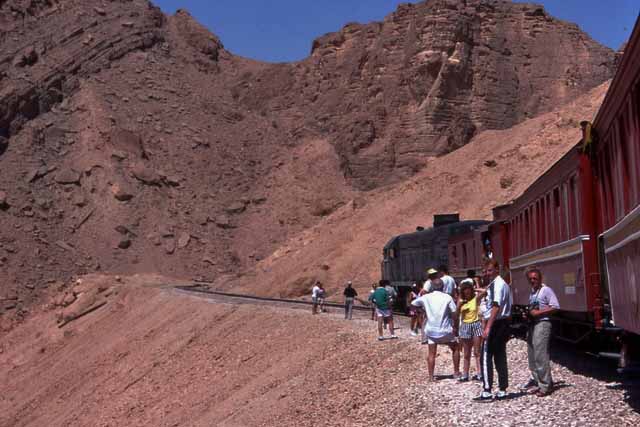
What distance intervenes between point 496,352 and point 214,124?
268 ft

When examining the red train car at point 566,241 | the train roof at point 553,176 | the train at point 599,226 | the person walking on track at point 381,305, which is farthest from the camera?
the person walking on track at point 381,305

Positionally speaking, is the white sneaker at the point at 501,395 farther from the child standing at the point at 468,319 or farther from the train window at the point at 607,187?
the train window at the point at 607,187

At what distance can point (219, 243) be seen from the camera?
76062 millimetres

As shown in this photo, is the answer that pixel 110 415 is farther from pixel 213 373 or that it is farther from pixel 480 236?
pixel 480 236

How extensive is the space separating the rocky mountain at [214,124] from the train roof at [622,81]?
54766 millimetres

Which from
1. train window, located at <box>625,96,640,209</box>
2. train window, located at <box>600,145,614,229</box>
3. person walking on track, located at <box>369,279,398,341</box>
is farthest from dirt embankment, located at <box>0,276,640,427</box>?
train window, located at <box>625,96,640,209</box>

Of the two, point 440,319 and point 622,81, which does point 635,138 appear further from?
point 440,319

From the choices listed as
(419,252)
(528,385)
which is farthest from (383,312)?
(419,252)

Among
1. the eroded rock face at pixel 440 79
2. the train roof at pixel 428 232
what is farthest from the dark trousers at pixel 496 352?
the eroded rock face at pixel 440 79

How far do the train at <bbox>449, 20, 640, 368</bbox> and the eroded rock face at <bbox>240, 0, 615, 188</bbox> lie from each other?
186ft

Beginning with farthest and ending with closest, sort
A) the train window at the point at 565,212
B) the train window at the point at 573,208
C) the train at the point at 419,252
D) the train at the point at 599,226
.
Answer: the train at the point at 419,252
the train window at the point at 565,212
the train window at the point at 573,208
the train at the point at 599,226

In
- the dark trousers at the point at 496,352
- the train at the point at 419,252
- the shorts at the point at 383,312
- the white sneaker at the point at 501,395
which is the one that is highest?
the train at the point at 419,252

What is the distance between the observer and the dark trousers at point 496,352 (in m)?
11.9

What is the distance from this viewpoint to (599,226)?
40.4 ft
